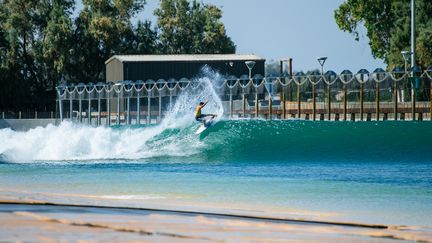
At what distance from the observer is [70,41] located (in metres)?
103

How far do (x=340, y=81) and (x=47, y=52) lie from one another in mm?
53494

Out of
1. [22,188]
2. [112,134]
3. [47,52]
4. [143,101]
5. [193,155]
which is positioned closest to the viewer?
[22,188]

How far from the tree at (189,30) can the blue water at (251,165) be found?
159 ft

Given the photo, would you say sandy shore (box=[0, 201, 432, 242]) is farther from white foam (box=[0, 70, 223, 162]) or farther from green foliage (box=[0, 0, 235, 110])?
green foliage (box=[0, 0, 235, 110])

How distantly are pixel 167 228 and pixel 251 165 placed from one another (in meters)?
26.0

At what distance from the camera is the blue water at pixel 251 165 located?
2356cm

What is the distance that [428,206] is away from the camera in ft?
72.7

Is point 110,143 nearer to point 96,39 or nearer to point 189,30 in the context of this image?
point 96,39

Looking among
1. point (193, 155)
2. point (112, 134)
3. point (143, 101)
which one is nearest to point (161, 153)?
point (193, 155)

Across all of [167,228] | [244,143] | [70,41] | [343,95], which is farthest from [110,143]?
[70,41]

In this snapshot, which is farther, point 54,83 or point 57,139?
point 54,83

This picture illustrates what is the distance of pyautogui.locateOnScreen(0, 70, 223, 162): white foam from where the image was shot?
156 ft

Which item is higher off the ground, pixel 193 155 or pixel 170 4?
pixel 170 4

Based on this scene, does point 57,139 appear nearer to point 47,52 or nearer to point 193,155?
point 193,155
